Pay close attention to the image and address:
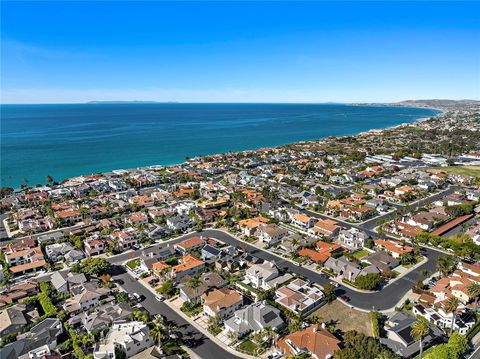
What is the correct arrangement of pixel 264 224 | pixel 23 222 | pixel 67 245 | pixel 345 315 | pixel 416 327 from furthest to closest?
1. pixel 23 222
2. pixel 264 224
3. pixel 67 245
4. pixel 345 315
5. pixel 416 327

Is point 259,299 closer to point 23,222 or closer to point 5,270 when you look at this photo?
point 5,270

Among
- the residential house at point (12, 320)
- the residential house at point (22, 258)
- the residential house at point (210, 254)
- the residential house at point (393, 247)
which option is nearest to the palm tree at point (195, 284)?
the residential house at point (210, 254)

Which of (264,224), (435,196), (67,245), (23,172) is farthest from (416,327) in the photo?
Answer: (23,172)

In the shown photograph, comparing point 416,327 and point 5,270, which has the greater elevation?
point 416,327

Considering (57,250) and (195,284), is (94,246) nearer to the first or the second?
(57,250)

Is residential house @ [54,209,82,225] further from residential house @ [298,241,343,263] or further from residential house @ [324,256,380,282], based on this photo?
residential house @ [324,256,380,282]

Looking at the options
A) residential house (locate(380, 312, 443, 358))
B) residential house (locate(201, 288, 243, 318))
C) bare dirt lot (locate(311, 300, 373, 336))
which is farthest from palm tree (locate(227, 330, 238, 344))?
residential house (locate(380, 312, 443, 358))

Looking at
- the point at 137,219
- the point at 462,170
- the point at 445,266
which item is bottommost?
the point at 137,219

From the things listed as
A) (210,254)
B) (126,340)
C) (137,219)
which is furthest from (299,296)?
(137,219)

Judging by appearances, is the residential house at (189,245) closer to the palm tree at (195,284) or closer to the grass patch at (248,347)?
the palm tree at (195,284)
